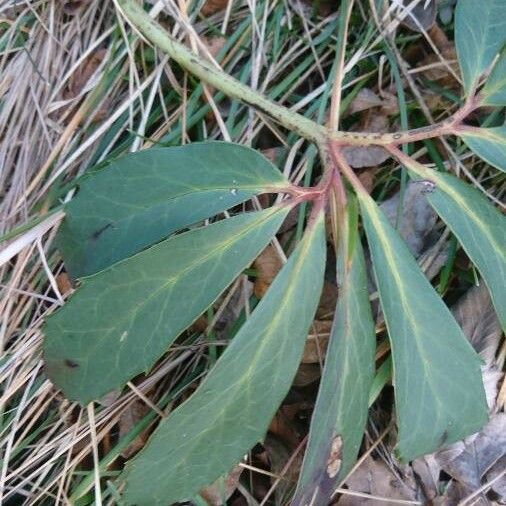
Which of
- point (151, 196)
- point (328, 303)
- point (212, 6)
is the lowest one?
point (328, 303)

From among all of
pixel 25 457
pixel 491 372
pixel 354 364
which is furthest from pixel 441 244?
pixel 25 457

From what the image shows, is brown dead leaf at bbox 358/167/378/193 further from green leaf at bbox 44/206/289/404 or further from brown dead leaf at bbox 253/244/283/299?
green leaf at bbox 44/206/289/404

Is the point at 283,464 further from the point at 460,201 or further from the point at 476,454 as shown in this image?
the point at 460,201

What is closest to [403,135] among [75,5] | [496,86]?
[496,86]

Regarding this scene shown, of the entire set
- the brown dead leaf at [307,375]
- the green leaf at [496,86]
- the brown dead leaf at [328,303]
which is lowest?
the brown dead leaf at [307,375]

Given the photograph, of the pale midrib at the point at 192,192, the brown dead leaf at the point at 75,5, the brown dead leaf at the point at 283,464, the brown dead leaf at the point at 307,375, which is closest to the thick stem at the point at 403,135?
the pale midrib at the point at 192,192

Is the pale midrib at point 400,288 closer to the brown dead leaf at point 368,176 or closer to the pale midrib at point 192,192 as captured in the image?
the pale midrib at point 192,192
